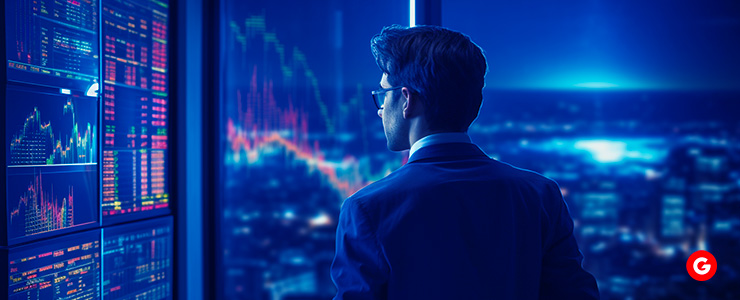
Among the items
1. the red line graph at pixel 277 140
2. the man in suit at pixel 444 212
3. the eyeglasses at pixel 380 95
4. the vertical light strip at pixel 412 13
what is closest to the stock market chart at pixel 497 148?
the red line graph at pixel 277 140

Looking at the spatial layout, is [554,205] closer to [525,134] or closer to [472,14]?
[525,134]

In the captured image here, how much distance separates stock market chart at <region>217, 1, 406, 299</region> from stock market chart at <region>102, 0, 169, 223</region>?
1.16ft

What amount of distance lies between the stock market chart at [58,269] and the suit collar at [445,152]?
51.1 inches

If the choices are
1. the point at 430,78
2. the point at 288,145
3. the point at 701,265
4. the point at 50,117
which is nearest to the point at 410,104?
the point at 430,78

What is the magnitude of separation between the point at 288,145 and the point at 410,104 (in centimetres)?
152

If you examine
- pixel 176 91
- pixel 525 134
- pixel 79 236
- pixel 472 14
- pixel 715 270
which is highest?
pixel 472 14

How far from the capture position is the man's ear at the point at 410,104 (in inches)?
40.5

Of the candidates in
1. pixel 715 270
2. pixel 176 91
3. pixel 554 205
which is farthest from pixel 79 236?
pixel 715 270

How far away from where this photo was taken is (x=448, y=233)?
36.4 inches

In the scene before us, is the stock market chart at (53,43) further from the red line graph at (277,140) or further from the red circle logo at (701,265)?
the red circle logo at (701,265)

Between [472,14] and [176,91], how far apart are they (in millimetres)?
1378

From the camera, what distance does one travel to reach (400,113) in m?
1.07

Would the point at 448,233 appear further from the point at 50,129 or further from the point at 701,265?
the point at 701,265

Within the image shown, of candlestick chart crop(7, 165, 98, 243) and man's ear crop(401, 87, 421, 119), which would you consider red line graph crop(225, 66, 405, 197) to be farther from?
man's ear crop(401, 87, 421, 119)
